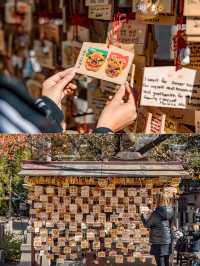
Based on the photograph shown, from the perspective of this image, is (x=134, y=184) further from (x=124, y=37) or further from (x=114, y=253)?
(x=124, y=37)

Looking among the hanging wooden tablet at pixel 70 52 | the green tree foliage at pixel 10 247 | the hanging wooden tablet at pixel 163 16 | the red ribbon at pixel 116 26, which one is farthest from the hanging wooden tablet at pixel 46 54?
the green tree foliage at pixel 10 247

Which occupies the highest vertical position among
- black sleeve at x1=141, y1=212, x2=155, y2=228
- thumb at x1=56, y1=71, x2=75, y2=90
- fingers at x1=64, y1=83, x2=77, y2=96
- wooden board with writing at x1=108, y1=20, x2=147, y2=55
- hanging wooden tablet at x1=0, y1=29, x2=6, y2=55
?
wooden board with writing at x1=108, y1=20, x2=147, y2=55

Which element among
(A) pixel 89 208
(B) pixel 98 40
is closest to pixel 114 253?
(A) pixel 89 208

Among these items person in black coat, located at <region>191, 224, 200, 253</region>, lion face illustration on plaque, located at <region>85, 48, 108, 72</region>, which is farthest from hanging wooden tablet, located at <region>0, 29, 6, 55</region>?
person in black coat, located at <region>191, 224, 200, 253</region>

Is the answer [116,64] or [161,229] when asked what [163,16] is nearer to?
[116,64]

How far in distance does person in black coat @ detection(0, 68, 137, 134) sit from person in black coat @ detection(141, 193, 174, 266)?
1.25 ft

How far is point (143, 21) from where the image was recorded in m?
2.92

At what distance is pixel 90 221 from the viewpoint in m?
2.84

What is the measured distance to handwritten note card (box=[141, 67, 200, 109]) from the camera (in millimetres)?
2910

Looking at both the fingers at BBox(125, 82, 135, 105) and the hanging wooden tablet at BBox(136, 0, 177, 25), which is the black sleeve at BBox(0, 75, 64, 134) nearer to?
the fingers at BBox(125, 82, 135, 105)

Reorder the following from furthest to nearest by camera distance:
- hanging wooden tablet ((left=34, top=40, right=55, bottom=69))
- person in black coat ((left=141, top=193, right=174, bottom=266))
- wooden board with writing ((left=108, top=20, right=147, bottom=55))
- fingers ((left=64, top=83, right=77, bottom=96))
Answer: hanging wooden tablet ((left=34, top=40, right=55, bottom=69)) → fingers ((left=64, top=83, right=77, bottom=96)) → wooden board with writing ((left=108, top=20, right=147, bottom=55)) → person in black coat ((left=141, top=193, right=174, bottom=266))

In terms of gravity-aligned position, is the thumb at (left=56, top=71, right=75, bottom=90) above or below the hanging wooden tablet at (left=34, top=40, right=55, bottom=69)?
below

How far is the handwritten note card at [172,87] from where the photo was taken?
2.91m

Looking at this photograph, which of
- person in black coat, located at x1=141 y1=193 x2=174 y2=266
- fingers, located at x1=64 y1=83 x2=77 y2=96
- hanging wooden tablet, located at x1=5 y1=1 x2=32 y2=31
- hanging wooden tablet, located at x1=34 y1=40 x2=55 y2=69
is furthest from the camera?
hanging wooden tablet, located at x1=5 y1=1 x2=32 y2=31
